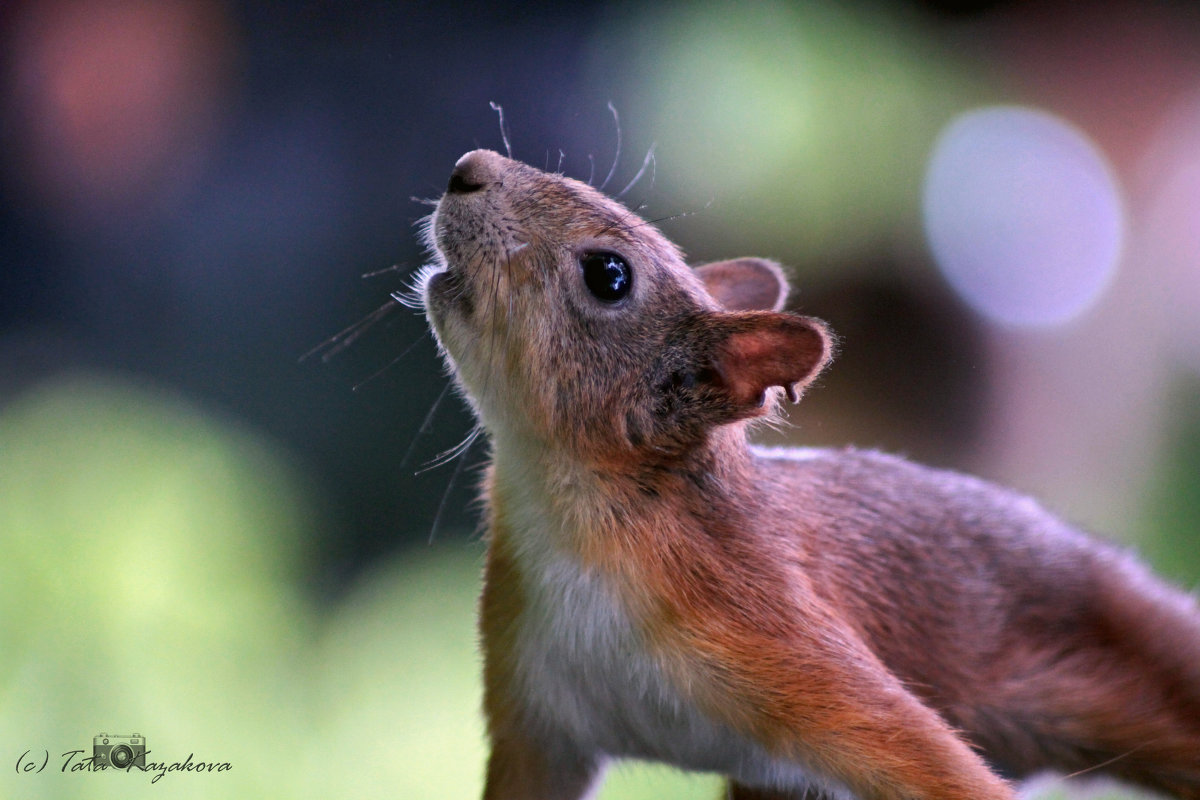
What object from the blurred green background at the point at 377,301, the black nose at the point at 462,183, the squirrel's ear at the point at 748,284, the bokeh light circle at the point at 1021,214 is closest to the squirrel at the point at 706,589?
the black nose at the point at 462,183

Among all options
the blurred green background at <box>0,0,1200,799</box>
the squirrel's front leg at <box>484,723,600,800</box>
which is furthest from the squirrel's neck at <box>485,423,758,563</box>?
the blurred green background at <box>0,0,1200,799</box>

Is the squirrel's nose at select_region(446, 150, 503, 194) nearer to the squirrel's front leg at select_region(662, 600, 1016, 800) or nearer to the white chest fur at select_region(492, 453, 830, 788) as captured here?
the white chest fur at select_region(492, 453, 830, 788)

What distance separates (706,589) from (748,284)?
1.81ft

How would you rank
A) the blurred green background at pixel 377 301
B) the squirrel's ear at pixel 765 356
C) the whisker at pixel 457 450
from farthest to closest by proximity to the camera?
the blurred green background at pixel 377 301
the whisker at pixel 457 450
the squirrel's ear at pixel 765 356

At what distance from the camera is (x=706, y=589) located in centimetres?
123

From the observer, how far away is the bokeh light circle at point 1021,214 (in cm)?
257

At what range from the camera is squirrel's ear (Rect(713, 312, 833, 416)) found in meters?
1.10

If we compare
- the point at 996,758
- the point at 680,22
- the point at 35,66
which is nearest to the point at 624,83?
the point at 680,22

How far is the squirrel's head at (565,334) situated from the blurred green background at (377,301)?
551 mm

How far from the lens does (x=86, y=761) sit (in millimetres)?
1786

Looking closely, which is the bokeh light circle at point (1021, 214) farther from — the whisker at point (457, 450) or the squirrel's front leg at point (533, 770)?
the squirrel's front leg at point (533, 770)

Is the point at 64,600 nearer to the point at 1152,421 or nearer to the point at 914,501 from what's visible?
the point at 914,501

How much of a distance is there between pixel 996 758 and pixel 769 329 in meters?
0.65

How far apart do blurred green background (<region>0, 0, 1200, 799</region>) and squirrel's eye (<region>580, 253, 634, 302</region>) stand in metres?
0.56
